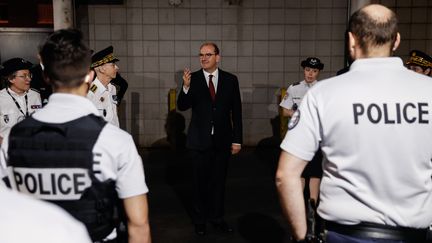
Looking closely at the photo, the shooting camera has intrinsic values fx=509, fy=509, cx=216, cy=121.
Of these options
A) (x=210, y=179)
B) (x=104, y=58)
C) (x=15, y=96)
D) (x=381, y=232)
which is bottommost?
(x=210, y=179)

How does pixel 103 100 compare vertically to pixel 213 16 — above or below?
below

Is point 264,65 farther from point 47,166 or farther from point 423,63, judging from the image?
point 47,166

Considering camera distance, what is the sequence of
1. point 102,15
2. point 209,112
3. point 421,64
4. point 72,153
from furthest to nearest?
point 102,15 < point 421,64 < point 209,112 < point 72,153

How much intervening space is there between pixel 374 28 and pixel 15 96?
405cm

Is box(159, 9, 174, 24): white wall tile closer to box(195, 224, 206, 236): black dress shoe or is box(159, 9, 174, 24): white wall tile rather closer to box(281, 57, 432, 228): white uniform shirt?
box(195, 224, 206, 236): black dress shoe

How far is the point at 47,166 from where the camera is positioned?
2002 millimetres

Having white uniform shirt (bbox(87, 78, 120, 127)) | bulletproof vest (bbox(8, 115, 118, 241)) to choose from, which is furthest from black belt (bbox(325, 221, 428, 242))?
white uniform shirt (bbox(87, 78, 120, 127))

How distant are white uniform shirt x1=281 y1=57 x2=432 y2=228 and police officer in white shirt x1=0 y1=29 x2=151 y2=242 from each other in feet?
2.71

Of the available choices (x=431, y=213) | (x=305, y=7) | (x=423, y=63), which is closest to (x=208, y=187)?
(x=423, y=63)

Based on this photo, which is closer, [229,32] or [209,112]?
[209,112]

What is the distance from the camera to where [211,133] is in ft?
16.6

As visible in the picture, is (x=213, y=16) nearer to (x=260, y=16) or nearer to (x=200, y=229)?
(x=260, y=16)

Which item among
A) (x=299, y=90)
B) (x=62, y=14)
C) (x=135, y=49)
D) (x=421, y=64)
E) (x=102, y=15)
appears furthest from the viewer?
(x=135, y=49)

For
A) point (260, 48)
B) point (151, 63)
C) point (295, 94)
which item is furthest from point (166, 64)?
point (295, 94)
